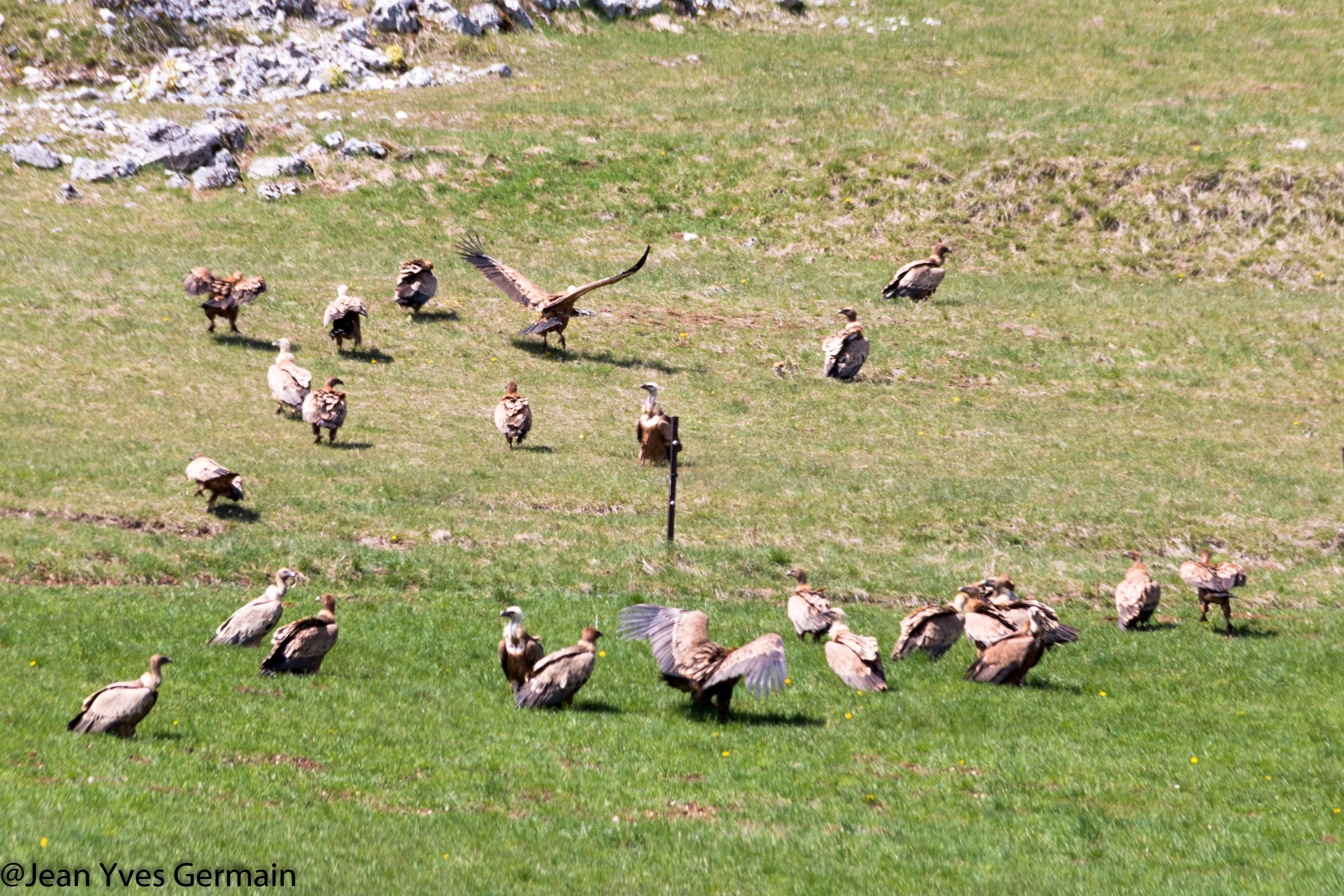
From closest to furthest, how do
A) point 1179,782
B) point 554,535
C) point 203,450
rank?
1. point 1179,782
2. point 554,535
3. point 203,450

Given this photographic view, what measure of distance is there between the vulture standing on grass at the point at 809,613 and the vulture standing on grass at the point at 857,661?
157cm

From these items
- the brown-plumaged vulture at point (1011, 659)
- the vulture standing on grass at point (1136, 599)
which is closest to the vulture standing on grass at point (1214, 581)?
the vulture standing on grass at point (1136, 599)

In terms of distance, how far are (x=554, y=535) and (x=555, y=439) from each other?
6.37 meters

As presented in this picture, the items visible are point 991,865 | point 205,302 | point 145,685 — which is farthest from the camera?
point 205,302

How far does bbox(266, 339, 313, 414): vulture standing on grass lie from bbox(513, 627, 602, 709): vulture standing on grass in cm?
1428

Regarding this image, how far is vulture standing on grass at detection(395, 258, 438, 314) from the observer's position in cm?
3459

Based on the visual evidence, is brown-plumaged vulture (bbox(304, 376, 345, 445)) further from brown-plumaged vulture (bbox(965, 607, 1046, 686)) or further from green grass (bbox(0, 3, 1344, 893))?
brown-plumaged vulture (bbox(965, 607, 1046, 686))

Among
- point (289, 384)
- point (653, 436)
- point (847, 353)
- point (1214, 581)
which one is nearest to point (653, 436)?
point (653, 436)

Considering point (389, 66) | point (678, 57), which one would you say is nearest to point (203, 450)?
point (389, 66)

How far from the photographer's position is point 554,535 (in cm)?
2169

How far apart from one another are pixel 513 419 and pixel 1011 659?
1359 centimetres

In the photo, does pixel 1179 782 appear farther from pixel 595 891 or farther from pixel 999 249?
pixel 999 249

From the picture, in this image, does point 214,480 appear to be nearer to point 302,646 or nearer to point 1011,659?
point 302,646

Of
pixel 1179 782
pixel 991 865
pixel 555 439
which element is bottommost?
pixel 555 439
